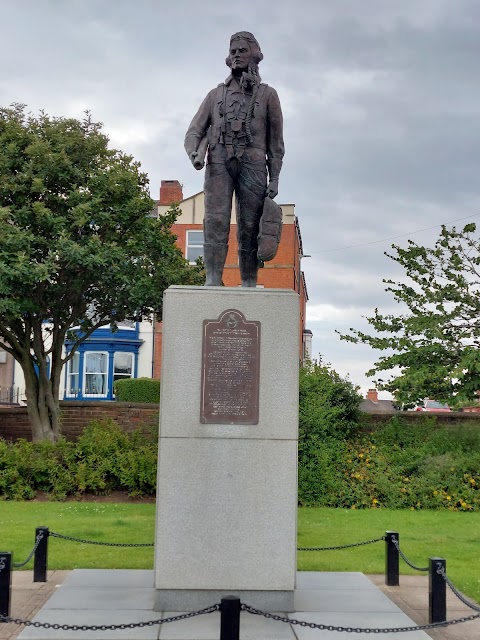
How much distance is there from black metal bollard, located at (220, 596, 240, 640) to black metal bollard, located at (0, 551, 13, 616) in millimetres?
2553

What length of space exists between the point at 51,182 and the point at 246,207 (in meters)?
11.0

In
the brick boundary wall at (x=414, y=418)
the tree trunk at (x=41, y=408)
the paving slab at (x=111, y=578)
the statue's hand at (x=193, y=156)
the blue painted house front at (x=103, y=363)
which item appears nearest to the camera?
the statue's hand at (x=193, y=156)

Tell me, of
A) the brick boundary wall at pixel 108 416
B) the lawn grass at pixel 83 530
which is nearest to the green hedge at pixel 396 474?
the brick boundary wall at pixel 108 416

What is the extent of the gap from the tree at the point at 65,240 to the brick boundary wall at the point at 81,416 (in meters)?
1.24

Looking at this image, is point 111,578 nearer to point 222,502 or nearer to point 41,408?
point 222,502

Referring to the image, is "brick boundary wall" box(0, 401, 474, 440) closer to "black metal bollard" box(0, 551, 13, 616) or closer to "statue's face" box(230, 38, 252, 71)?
"black metal bollard" box(0, 551, 13, 616)

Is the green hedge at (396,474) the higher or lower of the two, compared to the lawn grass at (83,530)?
higher

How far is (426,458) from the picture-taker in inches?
670

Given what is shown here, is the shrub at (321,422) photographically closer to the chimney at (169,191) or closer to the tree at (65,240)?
the tree at (65,240)

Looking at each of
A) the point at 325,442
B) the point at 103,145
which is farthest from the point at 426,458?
the point at 103,145

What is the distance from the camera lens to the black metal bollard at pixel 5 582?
22.7ft

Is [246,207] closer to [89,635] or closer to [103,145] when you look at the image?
[89,635]

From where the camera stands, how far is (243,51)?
301 inches

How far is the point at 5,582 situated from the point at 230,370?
2.86 metres
